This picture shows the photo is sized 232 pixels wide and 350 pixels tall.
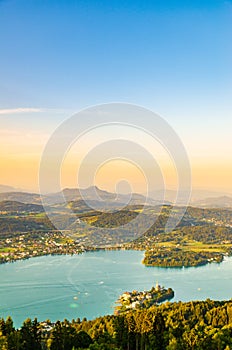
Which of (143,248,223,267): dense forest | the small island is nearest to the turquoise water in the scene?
the small island

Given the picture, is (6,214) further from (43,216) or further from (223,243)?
(223,243)

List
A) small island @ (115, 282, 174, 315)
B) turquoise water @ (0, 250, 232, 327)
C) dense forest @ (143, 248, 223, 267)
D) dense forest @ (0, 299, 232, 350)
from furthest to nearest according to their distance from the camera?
dense forest @ (143, 248, 223, 267) < turquoise water @ (0, 250, 232, 327) < small island @ (115, 282, 174, 315) < dense forest @ (0, 299, 232, 350)

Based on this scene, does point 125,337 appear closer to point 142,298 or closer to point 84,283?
point 142,298

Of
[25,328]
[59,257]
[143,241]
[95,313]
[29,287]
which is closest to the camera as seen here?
[25,328]

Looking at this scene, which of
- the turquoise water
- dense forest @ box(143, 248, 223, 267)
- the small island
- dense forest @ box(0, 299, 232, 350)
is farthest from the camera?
dense forest @ box(143, 248, 223, 267)

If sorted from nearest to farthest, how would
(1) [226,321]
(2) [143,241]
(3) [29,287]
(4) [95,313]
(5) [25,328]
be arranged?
(5) [25,328] → (1) [226,321] → (4) [95,313] → (3) [29,287] → (2) [143,241]

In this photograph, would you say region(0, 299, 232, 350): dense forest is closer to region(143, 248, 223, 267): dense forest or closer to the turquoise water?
the turquoise water

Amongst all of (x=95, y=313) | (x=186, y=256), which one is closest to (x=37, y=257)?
(x=186, y=256)

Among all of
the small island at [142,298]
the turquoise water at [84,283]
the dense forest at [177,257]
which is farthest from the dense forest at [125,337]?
the dense forest at [177,257]
